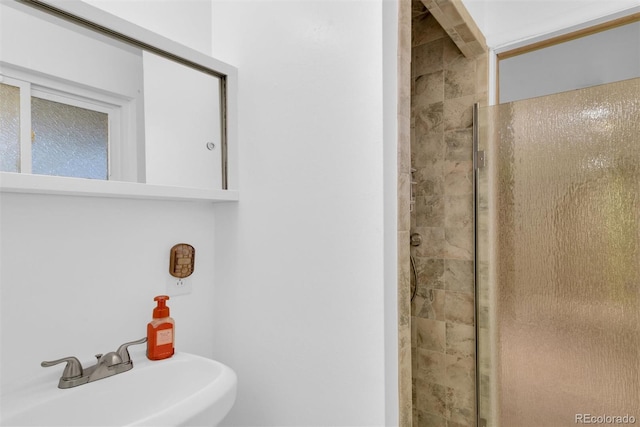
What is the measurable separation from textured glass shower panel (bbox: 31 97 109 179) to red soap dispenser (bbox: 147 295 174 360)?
39cm

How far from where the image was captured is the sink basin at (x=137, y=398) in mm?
734

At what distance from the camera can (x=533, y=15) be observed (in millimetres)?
1488

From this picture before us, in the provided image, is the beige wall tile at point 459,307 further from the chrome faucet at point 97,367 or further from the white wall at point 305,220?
the chrome faucet at point 97,367

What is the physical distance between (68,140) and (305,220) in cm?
62

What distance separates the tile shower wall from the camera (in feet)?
5.08

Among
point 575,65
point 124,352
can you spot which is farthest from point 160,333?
point 575,65

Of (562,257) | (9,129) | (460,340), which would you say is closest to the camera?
(9,129)

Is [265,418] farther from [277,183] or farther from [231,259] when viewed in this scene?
[277,183]

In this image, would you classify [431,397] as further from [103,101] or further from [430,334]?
[103,101]

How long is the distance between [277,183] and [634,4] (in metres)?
1.49

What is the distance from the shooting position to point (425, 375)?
1.66m

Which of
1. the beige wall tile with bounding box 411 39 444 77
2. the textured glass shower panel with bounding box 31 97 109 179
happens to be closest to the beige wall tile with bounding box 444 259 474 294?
the beige wall tile with bounding box 411 39 444 77

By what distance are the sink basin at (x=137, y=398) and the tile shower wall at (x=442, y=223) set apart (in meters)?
1.09

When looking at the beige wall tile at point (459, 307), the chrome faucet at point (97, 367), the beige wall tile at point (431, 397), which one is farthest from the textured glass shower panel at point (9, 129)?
the beige wall tile at point (431, 397)
